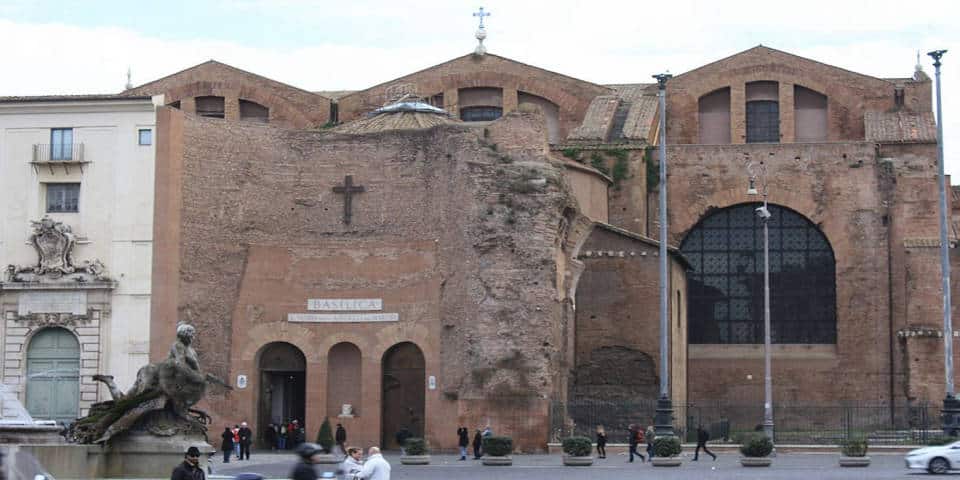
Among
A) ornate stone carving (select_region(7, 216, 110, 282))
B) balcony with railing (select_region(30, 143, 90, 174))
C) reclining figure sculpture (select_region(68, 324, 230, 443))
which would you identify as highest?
balcony with railing (select_region(30, 143, 90, 174))

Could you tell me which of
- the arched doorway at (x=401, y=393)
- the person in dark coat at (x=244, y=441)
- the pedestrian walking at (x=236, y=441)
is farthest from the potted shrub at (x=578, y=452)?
the pedestrian walking at (x=236, y=441)

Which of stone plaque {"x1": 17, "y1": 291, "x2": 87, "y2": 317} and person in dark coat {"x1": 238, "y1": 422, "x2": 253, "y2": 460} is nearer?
person in dark coat {"x1": 238, "y1": 422, "x2": 253, "y2": 460}

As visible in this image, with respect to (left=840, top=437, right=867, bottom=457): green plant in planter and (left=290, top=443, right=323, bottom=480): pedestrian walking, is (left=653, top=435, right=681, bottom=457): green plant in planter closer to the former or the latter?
(left=840, top=437, right=867, bottom=457): green plant in planter

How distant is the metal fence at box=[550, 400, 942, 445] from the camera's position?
44.0m

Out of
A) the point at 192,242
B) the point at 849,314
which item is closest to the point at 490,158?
the point at 192,242

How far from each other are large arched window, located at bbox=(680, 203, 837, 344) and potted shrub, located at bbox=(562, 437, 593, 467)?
18653 millimetres

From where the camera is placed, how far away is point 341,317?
43.3m

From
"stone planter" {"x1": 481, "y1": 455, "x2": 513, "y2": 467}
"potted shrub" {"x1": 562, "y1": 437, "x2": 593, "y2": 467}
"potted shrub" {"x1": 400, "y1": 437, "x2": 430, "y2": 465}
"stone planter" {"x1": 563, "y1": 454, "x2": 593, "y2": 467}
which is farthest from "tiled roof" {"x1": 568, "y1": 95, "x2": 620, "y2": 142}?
"stone planter" {"x1": 563, "y1": 454, "x2": 593, "y2": 467}

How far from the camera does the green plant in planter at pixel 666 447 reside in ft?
120

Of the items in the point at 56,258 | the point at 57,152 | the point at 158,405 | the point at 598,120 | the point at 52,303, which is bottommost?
the point at 158,405

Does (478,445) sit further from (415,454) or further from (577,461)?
(577,461)

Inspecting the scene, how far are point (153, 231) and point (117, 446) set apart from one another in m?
16.6

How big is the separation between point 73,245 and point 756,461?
18175 millimetres

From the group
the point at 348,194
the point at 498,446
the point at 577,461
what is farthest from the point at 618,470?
the point at 348,194
